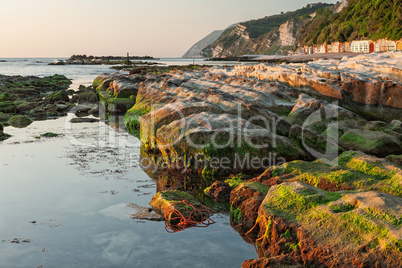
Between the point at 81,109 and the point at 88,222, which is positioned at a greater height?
the point at 81,109

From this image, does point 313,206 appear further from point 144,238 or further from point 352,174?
point 144,238

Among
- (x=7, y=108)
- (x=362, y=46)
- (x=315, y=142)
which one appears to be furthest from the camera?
(x=362, y=46)

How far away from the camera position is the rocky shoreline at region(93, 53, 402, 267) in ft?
19.8

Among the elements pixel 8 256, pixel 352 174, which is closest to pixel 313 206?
pixel 352 174

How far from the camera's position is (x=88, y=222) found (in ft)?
28.0

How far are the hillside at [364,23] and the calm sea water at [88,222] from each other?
64830 millimetres

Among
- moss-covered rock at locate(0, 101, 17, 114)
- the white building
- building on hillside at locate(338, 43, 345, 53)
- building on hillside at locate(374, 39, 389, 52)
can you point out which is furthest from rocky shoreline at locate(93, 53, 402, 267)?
building on hillside at locate(338, 43, 345, 53)

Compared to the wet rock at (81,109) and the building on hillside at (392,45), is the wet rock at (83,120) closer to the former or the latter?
the wet rock at (81,109)

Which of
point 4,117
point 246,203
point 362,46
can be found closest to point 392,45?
point 362,46

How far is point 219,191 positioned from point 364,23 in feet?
266

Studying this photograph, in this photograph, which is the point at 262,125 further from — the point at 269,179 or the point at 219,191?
the point at 219,191

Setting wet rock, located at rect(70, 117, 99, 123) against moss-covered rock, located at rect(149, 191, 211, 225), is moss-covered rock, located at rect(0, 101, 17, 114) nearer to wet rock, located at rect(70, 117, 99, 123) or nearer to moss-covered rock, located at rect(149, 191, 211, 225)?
wet rock, located at rect(70, 117, 99, 123)

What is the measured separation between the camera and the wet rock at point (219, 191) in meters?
9.79

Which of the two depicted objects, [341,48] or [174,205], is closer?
[174,205]
